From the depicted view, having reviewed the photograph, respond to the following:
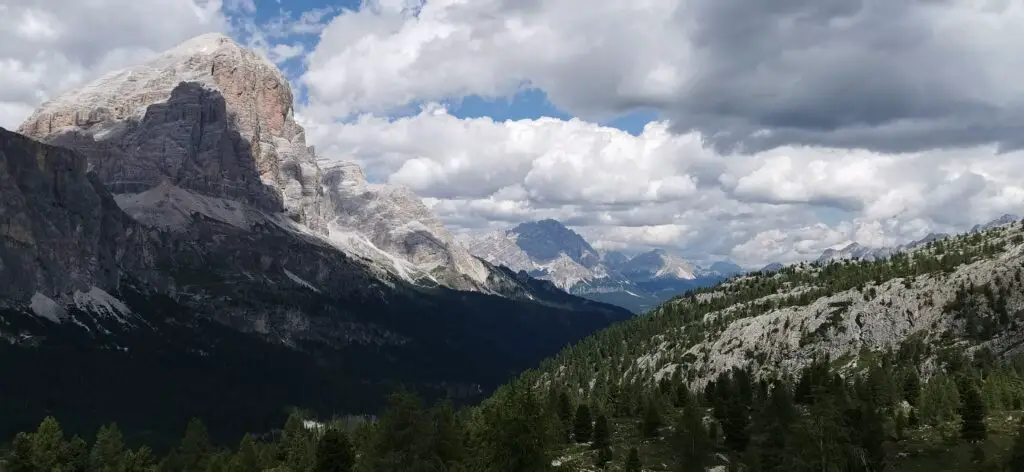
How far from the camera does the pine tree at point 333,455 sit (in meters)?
93.4

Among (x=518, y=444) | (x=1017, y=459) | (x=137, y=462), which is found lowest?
(x=137, y=462)

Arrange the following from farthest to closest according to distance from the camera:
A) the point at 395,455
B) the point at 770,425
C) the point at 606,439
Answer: the point at 606,439, the point at 770,425, the point at 395,455

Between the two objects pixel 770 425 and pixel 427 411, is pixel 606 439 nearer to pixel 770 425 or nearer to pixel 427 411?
pixel 770 425

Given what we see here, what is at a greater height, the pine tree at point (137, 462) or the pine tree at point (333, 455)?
the pine tree at point (333, 455)

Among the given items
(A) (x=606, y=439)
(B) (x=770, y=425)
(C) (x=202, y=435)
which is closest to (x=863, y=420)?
(B) (x=770, y=425)

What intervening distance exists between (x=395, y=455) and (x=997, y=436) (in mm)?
79643

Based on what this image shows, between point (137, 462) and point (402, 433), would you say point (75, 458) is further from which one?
point (402, 433)

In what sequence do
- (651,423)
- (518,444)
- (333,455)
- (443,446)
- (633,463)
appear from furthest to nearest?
(651,423), (333,455), (633,463), (518,444), (443,446)

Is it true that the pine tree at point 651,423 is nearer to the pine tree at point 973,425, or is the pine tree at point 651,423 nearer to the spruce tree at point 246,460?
the pine tree at point 973,425

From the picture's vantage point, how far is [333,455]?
9406cm

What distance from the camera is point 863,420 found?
8275cm

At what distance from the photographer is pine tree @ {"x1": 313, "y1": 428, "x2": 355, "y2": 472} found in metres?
93.4

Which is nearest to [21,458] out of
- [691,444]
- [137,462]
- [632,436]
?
[137,462]

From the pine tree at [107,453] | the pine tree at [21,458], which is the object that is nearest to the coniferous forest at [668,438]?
the pine tree at [21,458]
